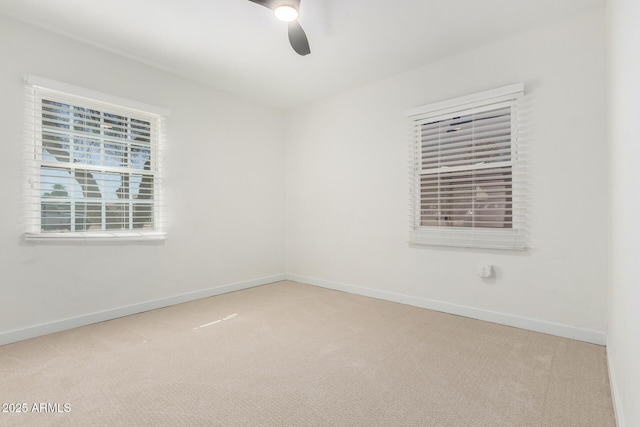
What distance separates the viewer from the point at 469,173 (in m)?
3.13

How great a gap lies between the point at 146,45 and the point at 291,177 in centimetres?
241

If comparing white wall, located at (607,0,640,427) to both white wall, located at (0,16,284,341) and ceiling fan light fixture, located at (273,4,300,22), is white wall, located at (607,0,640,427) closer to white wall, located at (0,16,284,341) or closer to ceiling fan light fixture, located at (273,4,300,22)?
ceiling fan light fixture, located at (273,4,300,22)

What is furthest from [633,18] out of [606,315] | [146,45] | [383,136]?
[146,45]

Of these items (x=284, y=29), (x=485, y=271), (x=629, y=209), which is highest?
(x=284, y=29)

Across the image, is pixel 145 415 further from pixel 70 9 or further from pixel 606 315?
pixel 606 315

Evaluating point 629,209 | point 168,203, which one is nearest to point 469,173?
point 629,209

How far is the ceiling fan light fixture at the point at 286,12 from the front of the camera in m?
2.10

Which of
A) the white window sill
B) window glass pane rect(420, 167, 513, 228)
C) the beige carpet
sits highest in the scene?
window glass pane rect(420, 167, 513, 228)

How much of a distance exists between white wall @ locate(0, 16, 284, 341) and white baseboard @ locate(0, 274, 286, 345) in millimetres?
38

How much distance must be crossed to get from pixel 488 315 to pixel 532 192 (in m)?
1.19

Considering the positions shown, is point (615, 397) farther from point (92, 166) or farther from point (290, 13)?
point (92, 166)

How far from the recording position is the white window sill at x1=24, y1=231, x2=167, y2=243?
264cm

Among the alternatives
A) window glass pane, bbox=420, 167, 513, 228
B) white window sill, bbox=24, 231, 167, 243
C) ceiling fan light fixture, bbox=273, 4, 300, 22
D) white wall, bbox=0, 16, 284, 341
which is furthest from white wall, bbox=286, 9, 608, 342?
white window sill, bbox=24, 231, 167, 243

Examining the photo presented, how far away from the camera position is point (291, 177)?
480 centimetres
